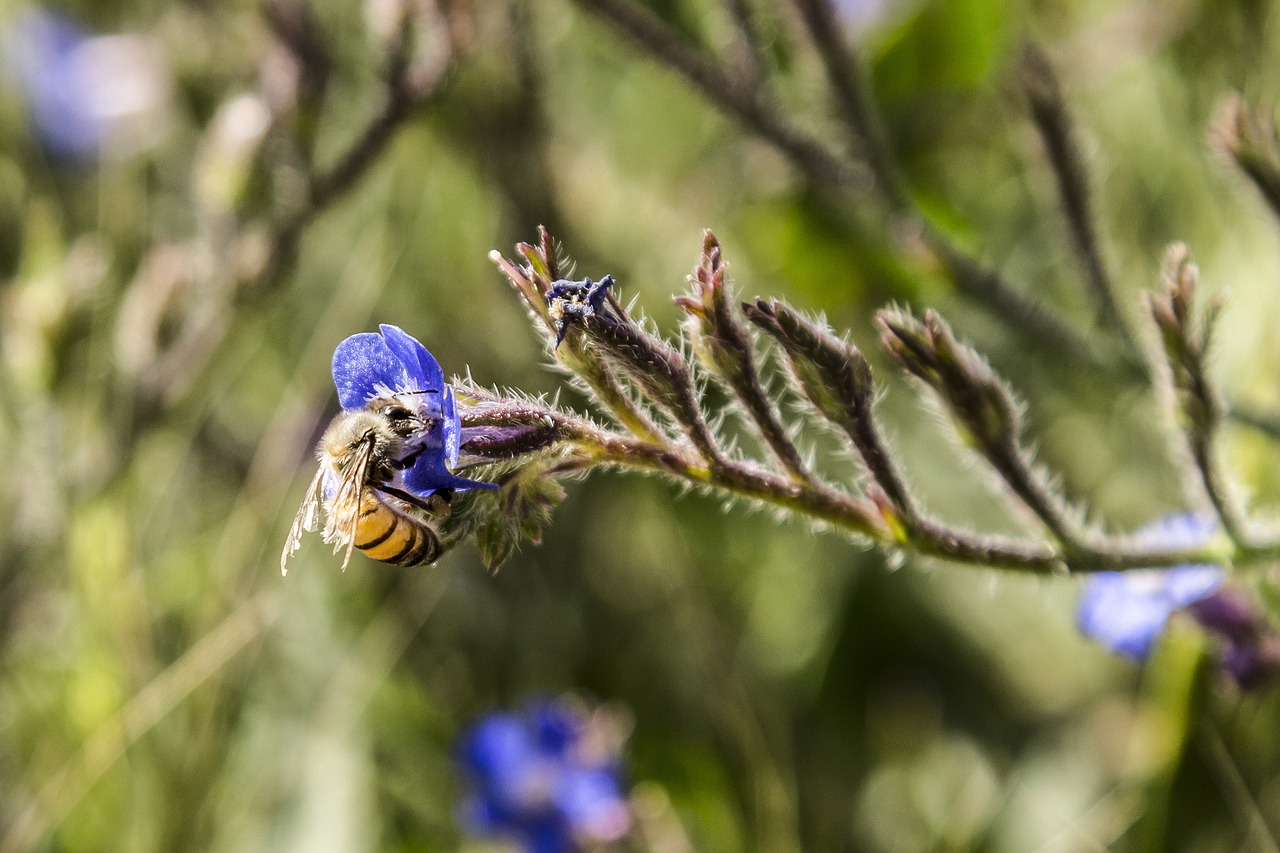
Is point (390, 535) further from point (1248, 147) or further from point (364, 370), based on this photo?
point (1248, 147)

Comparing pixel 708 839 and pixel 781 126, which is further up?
pixel 781 126

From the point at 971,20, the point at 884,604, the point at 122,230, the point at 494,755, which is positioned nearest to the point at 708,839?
the point at 494,755

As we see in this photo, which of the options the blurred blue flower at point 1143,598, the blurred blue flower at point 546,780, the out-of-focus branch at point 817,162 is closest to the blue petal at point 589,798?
the blurred blue flower at point 546,780

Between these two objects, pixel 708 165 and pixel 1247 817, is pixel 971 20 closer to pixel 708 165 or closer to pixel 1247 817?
pixel 708 165

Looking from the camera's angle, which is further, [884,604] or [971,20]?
[884,604]

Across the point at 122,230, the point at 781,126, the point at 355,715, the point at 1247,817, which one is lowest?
the point at 1247,817

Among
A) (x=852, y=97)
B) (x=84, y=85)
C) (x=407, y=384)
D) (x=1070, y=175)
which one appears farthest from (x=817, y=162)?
(x=84, y=85)

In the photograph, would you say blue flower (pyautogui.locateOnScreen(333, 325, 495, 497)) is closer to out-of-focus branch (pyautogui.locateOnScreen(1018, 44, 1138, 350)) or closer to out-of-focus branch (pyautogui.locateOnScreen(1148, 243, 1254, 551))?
out-of-focus branch (pyautogui.locateOnScreen(1148, 243, 1254, 551))
